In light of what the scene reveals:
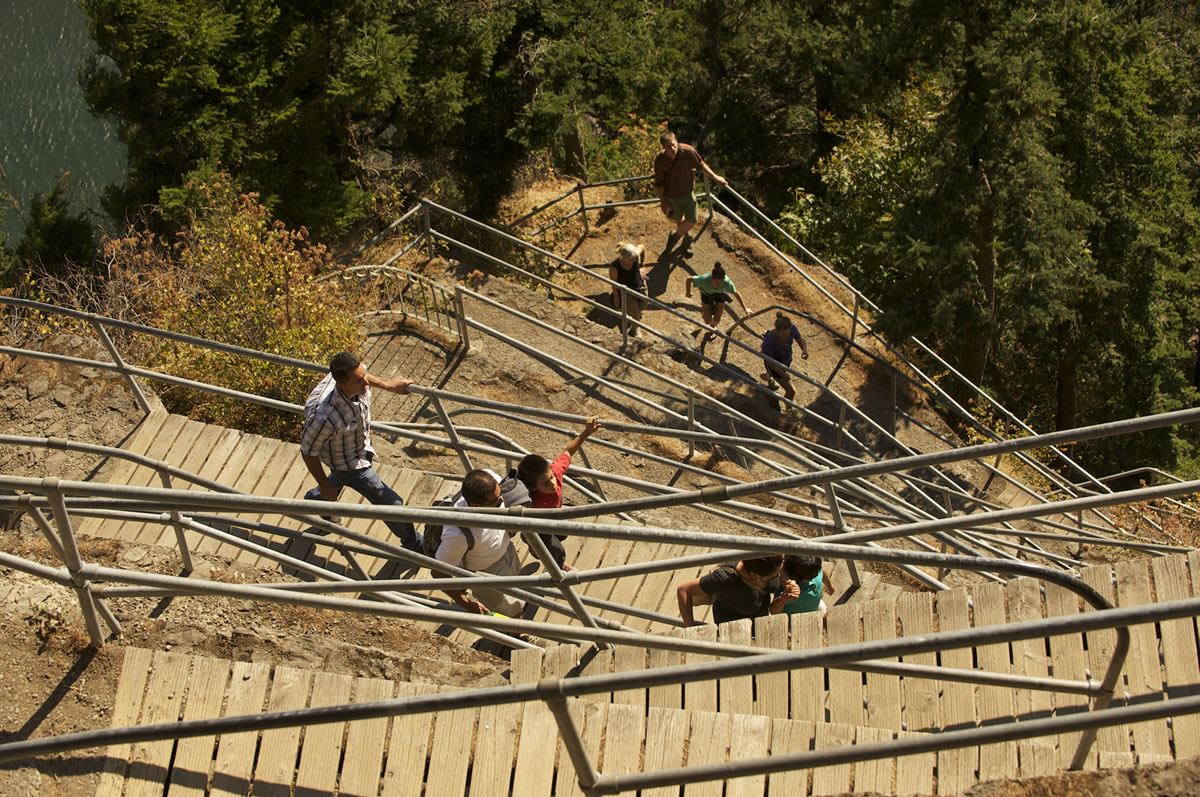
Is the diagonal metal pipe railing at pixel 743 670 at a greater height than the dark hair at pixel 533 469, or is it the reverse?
the dark hair at pixel 533 469

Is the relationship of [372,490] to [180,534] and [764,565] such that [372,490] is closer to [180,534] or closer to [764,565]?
[180,534]

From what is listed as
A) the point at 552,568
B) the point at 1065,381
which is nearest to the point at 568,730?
the point at 552,568

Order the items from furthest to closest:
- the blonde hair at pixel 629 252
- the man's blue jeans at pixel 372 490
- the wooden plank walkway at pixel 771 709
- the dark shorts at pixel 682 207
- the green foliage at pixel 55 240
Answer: the dark shorts at pixel 682 207
the green foliage at pixel 55 240
the blonde hair at pixel 629 252
the man's blue jeans at pixel 372 490
the wooden plank walkway at pixel 771 709

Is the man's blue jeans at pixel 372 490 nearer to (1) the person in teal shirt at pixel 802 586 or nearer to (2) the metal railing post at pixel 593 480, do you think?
(2) the metal railing post at pixel 593 480

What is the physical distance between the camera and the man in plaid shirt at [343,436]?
19.6 feet

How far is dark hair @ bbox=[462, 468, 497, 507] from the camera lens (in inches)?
211

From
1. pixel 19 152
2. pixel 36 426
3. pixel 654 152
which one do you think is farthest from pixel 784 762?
pixel 19 152

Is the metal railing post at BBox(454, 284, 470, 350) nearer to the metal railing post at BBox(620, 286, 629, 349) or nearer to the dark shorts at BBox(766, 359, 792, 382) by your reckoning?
the metal railing post at BBox(620, 286, 629, 349)

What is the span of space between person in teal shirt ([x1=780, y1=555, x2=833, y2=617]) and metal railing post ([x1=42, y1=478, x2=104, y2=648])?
11.5 feet

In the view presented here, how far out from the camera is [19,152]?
17906 mm

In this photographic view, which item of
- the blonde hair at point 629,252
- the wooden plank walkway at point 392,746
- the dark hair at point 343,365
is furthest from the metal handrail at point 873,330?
the wooden plank walkway at point 392,746

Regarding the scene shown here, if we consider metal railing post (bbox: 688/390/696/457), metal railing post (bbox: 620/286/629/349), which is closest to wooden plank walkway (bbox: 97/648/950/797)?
metal railing post (bbox: 688/390/696/457)

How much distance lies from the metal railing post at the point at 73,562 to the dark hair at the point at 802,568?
3485mm

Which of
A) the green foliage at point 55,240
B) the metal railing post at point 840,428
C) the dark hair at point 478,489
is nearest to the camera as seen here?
the dark hair at point 478,489
